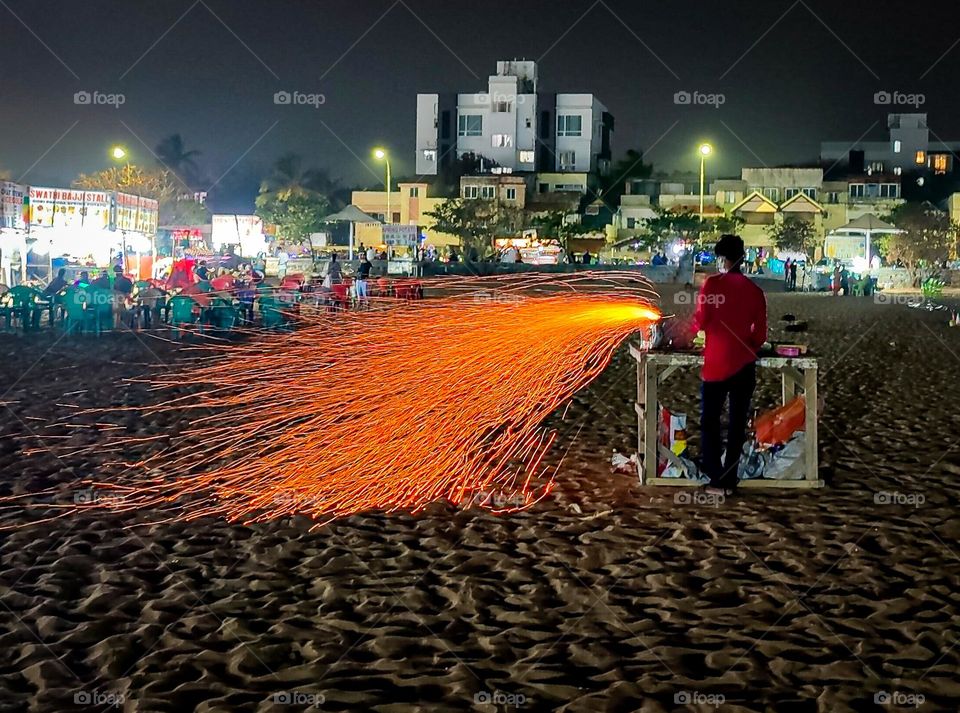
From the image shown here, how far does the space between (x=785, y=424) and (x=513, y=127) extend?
97573 mm

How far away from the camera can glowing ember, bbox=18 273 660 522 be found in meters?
7.57

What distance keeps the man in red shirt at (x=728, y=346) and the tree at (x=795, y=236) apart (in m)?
70.5

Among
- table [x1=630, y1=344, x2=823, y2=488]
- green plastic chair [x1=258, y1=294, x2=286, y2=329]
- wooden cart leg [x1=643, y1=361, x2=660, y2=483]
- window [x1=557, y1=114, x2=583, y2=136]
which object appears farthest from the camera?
window [x1=557, y1=114, x2=583, y2=136]

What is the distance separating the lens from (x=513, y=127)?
102938 mm

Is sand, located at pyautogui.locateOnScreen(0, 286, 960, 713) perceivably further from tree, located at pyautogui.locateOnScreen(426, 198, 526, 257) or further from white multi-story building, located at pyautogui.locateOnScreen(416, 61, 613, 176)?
white multi-story building, located at pyautogui.locateOnScreen(416, 61, 613, 176)

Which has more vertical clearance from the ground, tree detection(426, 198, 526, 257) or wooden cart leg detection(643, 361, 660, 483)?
tree detection(426, 198, 526, 257)

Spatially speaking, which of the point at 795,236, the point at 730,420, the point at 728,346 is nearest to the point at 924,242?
the point at 795,236

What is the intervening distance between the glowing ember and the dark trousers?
39.3 inches

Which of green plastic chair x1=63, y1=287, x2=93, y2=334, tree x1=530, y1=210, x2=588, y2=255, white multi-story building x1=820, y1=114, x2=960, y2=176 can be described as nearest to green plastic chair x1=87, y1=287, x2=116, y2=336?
green plastic chair x1=63, y1=287, x2=93, y2=334

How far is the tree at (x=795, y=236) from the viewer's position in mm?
75500

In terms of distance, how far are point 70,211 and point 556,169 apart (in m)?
84.2

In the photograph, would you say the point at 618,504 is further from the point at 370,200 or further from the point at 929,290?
the point at 370,200

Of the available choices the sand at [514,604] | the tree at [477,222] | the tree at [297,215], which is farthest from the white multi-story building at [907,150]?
the sand at [514,604]

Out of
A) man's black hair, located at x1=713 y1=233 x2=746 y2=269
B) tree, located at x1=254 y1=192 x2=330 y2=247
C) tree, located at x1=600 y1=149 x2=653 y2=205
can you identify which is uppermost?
tree, located at x1=600 y1=149 x2=653 y2=205
